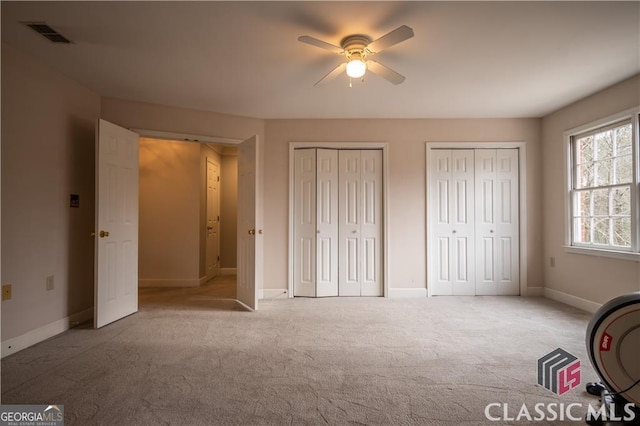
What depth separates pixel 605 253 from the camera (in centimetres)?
342

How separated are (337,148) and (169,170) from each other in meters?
2.86

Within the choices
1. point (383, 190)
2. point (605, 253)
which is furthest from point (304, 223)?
point (605, 253)

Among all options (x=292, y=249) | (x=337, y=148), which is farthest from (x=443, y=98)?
(x=292, y=249)

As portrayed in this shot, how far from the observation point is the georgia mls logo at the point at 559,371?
6.79ft

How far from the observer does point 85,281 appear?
3383mm

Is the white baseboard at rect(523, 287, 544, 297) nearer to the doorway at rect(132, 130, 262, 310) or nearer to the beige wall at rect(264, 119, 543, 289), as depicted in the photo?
the beige wall at rect(264, 119, 543, 289)

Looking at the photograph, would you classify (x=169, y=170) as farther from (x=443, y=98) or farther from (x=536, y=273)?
(x=536, y=273)

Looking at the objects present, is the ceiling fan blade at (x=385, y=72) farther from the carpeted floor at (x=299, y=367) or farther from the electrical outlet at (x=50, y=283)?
the electrical outlet at (x=50, y=283)

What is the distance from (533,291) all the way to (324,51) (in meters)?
4.35

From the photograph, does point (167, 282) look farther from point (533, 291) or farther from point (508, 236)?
point (533, 291)

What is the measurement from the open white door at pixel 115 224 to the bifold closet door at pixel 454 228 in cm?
394

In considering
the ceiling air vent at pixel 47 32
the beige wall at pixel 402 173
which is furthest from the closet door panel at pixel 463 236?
the ceiling air vent at pixel 47 32

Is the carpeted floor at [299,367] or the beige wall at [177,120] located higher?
the beige wall at [177,120]

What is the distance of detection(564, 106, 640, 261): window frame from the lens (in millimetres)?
3129
